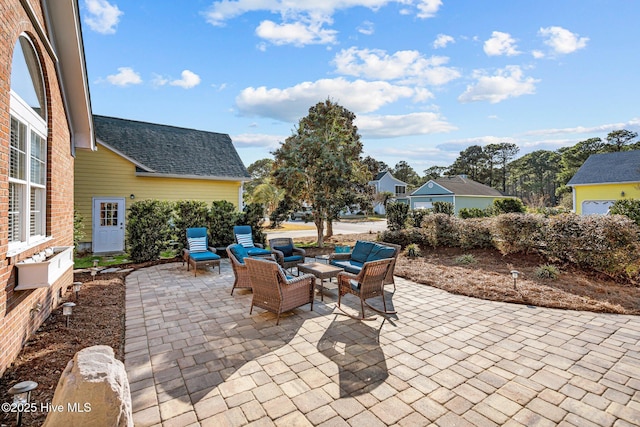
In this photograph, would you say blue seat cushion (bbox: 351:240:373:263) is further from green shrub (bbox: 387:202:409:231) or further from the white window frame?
green shrub (bbox: 387:202:409:231)

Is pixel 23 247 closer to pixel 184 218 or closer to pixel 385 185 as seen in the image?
pixel 184 218

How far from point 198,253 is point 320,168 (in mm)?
6707

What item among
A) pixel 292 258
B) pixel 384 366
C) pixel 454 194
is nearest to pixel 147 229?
pixel 292 258

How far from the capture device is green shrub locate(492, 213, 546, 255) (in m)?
8.71

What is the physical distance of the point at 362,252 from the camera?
7.08m

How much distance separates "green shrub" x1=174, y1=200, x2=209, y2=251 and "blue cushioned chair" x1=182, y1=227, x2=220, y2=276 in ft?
4.28

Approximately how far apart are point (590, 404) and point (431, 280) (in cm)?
461

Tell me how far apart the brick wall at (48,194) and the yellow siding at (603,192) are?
26.1m

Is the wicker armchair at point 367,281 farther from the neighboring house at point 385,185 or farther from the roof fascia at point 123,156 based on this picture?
the neighboring house at point 385,185

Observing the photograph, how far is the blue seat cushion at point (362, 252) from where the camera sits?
695 cm

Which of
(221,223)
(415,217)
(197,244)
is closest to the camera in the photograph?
(197,244)

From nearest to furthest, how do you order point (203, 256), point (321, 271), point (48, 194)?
1. point (48, 194)
2. point (321, 271)
3. point (203, 256)

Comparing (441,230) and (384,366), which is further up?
(441,230)

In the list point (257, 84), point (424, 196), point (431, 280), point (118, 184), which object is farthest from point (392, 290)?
point (424, 196)
